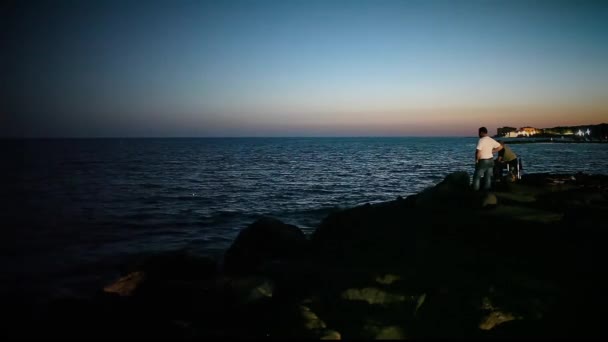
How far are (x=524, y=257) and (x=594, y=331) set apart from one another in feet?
8.34

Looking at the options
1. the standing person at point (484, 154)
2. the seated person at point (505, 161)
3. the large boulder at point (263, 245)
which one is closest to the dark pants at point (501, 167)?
the seated person at point (505, 161)

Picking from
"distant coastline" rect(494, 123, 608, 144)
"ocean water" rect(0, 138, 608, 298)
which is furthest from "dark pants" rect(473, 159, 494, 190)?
"distant coastline" rect(494, 123, 608, 144)

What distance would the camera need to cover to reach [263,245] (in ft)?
34.1

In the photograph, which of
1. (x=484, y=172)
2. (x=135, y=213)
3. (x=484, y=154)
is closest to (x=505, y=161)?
(x=484, y=172)

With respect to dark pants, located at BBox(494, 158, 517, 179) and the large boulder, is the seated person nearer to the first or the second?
dark pants, located at BBox(494, 158, 517, 179)

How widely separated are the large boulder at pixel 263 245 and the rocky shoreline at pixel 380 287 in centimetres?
4

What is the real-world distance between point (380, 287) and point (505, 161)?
12757 mm

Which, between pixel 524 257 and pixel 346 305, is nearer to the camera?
pixel 346 305

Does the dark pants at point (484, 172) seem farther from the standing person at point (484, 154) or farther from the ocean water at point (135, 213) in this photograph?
the ocean water at point (135, 213)

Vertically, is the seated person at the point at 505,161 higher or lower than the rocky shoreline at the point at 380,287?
higher

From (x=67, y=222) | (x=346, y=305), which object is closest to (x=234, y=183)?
(x=67, y=222)

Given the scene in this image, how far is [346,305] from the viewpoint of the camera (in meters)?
6.13

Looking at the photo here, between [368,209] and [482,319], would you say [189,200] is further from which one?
[482,319]

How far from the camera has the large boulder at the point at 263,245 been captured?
9930mm
